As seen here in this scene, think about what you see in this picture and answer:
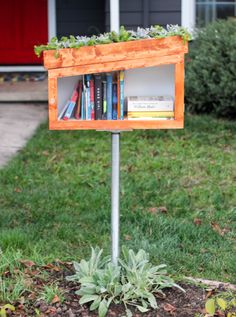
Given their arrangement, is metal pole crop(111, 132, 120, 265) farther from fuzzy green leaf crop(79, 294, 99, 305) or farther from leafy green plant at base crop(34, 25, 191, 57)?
leafy green plant at base crop(34, 25, 191, 57)

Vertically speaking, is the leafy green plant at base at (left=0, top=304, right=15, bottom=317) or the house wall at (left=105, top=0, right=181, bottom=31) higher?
the house wall at (left=105, top=0, right=181, bottom=31)

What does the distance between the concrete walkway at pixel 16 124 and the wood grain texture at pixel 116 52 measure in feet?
12.1

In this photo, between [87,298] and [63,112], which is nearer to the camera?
[87,298]

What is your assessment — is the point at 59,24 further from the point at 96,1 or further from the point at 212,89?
the point at 212,89

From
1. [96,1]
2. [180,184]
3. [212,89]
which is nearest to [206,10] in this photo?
[96,1]

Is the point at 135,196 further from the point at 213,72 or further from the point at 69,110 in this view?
the point at 213,72

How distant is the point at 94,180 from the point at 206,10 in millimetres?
5394

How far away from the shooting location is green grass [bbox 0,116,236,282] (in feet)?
17.2

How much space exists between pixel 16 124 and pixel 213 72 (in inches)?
99.6

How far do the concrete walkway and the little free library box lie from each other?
141 inches

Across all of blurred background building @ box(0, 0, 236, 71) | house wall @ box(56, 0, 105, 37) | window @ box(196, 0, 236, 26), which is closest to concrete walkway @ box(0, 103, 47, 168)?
blurred background building @ box(0, 0, 236, 71)

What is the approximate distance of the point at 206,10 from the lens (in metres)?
11.5

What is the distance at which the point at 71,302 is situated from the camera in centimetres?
408

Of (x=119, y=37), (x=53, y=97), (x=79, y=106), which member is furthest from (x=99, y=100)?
(x=119, y=37)
